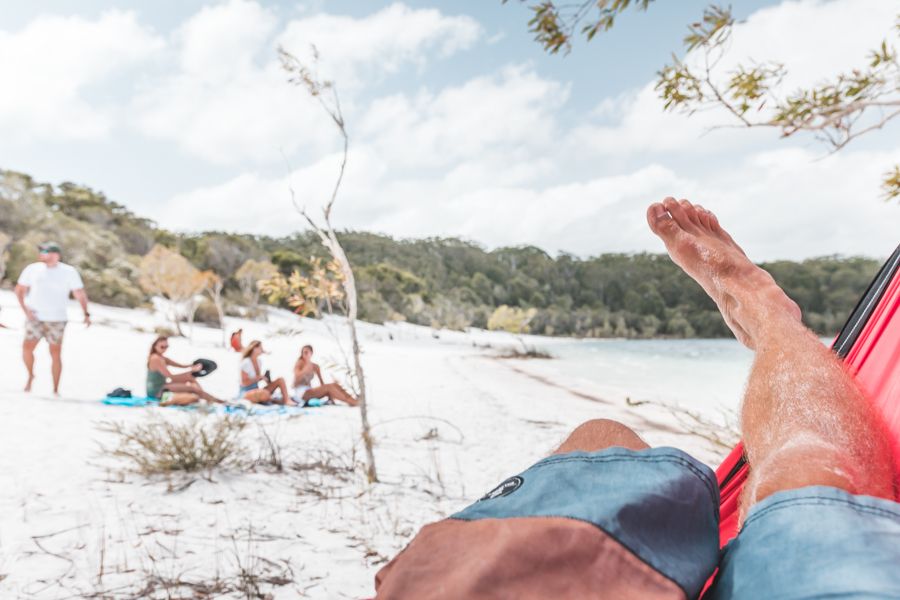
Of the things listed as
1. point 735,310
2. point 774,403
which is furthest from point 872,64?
point 774,403

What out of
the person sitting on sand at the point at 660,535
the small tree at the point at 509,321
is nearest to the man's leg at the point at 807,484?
the person sitting on sand at the point at 660,535

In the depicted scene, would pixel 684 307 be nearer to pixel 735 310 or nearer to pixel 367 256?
pixel 367 256

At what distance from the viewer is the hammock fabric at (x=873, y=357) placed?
758 millimetres

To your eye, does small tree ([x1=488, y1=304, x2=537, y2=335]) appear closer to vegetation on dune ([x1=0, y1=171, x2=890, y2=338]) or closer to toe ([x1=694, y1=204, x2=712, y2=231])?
vegetation on dune ([x1=0, y1=171, x2=890, y2=338])

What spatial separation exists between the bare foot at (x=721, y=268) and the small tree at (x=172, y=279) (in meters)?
12.9

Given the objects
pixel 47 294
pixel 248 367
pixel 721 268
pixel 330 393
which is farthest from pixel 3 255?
pixel 721 268

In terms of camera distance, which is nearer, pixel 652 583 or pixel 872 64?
pixel 652 583

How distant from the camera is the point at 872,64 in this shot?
2070 mm

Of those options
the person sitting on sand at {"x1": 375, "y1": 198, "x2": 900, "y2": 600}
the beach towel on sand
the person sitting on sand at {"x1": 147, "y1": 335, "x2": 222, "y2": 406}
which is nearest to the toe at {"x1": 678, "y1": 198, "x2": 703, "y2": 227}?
the person sitting on sand at {"x1": 375, "y1": 198, "x2": 900, "y2": 600}

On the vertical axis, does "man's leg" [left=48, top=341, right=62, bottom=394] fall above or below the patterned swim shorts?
below

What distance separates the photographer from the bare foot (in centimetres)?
105

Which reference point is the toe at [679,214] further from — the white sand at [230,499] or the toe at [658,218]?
the white sand at [230,499]

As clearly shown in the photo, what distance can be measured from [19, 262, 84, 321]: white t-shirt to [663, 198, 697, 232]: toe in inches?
161

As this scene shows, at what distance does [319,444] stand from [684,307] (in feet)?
94.0
